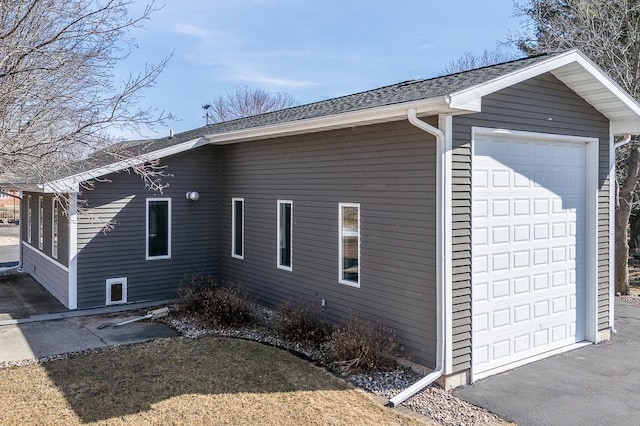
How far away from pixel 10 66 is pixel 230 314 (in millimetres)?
4917

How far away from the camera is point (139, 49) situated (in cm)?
728

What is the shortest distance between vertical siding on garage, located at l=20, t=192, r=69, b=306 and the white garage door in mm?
7990

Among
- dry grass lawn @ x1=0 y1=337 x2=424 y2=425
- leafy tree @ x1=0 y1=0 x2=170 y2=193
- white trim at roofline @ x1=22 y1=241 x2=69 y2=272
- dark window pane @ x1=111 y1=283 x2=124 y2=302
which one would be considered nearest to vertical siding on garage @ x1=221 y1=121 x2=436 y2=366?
dry grass lawn @ x1=0 y1=337 x2=424 y2=425

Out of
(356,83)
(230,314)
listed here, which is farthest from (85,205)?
(356,83)

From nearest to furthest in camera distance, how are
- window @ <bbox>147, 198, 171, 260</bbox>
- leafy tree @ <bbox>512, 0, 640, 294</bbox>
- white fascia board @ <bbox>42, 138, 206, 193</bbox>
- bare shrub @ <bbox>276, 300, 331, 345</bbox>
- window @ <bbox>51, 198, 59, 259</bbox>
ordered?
bare shrub @ <bbox>276, 300, 331, 345</bbox>
white fascia board @ <bbox>42, 138, 206, 193</bbox>
window @ <bbox>147, 198, 171, 260</bbox>
window @ <bbox>51, 198, 59, 259</bbox>
leafy tree @ <bbox>512, 0, 640, 294</bbox>

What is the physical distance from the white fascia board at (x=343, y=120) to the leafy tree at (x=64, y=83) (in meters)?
2.10

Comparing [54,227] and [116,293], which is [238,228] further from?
[54,227]

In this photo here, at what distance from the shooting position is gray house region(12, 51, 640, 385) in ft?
20.1

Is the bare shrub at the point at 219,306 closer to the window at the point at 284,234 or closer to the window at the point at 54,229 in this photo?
the window at the point at 284,234

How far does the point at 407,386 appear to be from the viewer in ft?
19.5

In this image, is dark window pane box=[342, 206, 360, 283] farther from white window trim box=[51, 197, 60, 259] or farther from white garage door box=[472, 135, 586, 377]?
white window trim box=[51, 197, 60, 259]

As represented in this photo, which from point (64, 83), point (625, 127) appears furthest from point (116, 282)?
point (625, 127)

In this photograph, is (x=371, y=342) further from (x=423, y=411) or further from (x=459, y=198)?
(x=459, y=198)

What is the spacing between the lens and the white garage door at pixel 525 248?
21.1 feet
